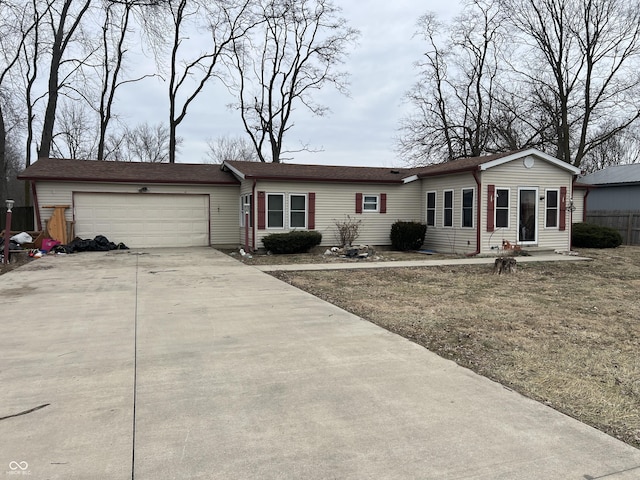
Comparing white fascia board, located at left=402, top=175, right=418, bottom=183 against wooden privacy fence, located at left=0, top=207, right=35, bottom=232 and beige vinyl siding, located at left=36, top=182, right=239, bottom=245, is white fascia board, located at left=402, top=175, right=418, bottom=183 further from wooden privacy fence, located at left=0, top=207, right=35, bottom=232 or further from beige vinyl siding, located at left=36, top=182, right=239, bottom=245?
wooden privacy fence, located at left=0, top=207, right=35, bottom=232

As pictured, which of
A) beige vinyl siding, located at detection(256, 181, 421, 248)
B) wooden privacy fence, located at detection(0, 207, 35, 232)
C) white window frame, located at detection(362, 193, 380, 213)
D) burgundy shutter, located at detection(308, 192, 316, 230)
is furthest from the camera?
wooden privacy fence, located at detection(0, 207, 35, 232)

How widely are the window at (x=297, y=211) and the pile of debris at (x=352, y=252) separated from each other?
1.58 m

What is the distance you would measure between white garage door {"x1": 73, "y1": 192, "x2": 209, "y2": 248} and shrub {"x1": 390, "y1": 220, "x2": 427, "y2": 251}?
770 centimetres

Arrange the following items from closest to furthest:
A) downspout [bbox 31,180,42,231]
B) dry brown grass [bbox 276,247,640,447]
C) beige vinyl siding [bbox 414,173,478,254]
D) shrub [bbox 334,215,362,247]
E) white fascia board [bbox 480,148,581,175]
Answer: dry brown grass [bbox 276,247,640,447] → white fascia board [bbox 480,148,581,175] → beige vinyl siding [bbox 414,173,478,254] → downspout [bbox 31,180,42,231] → shrub [bbox 334,215,362,247]

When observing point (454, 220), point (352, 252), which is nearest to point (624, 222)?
point (454, 220)

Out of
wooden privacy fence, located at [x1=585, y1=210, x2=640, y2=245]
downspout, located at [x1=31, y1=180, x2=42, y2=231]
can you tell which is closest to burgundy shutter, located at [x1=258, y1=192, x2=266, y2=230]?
downspout, located at [x1=31, y1=180, x2=42, y2=231]

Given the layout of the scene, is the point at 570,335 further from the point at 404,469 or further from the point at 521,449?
the point at 404,469

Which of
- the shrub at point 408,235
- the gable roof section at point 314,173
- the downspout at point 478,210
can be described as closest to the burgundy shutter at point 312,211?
the gable roof section at point 314,173

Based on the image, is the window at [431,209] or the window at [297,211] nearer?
the window at [297,211]

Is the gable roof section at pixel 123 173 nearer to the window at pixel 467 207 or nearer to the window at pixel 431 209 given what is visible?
the window at pixel 431 209

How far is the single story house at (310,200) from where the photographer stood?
15.7m

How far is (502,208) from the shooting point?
15.6 m

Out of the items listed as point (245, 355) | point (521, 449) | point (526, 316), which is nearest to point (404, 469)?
point (521, 449)

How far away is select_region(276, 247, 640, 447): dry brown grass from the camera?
12.6 ft
